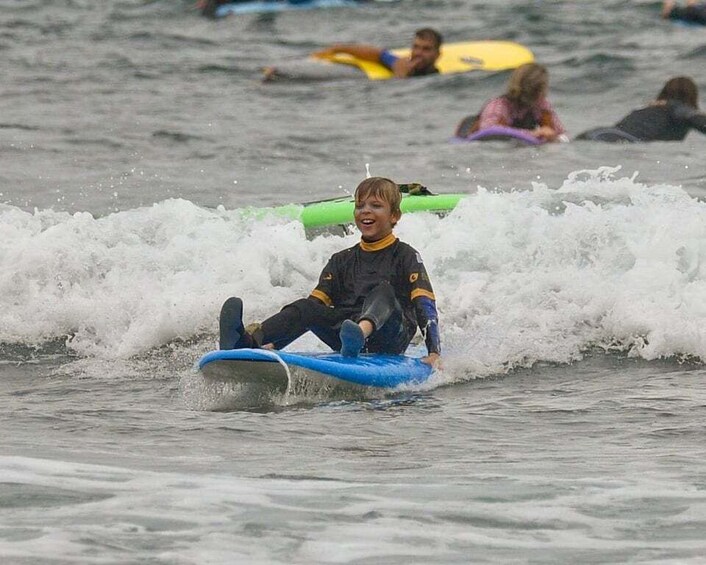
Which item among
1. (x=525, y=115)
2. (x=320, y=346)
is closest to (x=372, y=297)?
(x=320, y=346)

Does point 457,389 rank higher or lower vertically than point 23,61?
lower

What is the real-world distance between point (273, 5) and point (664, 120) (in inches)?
549

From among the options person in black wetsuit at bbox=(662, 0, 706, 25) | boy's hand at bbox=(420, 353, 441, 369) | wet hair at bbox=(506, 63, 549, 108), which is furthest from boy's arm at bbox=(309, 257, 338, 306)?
person in black wetsuit at bbox=(662, 0, 706, 25)

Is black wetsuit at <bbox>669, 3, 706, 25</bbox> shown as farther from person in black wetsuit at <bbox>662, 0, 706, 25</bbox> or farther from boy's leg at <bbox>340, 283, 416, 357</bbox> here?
boy's leg at <bbox>340, 283, 416, 357</bbox>

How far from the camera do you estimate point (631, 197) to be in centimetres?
965

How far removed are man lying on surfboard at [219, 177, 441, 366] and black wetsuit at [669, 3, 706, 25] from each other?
16627 mm

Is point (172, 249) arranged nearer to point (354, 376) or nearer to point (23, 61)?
point (354, 376)

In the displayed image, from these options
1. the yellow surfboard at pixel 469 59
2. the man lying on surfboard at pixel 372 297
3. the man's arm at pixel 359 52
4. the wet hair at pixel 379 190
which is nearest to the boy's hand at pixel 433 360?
the man lying on surfboard at pixel 372 297

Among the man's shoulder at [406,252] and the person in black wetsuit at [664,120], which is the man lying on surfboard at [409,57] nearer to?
the person in black wetsuit at [664,120]

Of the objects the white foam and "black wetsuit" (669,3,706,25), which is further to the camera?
"black wetsuit" (669,3,706,25)

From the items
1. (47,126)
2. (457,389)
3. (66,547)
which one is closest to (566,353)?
(457,389)

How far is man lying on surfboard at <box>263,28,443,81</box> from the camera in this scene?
1750cm

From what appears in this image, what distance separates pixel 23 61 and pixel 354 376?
46.5 ft

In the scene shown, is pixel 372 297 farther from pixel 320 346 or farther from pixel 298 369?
pixel 320 346
